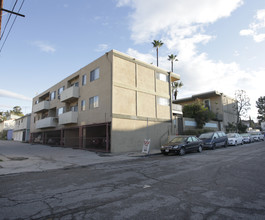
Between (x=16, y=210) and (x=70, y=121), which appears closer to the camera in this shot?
(x=16, y=210)

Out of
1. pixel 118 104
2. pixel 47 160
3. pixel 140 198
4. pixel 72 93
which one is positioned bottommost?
pixel 47 160

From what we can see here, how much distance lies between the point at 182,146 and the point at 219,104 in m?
24.1

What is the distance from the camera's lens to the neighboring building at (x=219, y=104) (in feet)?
109

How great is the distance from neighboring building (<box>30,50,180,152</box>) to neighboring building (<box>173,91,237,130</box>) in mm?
12155

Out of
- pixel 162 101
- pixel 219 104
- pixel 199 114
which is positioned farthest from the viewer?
pixel 219 104

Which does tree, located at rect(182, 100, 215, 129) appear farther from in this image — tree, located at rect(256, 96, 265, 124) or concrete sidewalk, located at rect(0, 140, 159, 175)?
tree, located at rect(256, 96, 265, 124)

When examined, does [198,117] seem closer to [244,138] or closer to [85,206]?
[244,138]

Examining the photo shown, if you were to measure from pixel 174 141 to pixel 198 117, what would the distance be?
48.1 ft

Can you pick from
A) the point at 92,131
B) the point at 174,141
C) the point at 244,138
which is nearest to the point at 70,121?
the point at 92,131

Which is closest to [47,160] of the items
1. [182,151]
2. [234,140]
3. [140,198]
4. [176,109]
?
[182,151]

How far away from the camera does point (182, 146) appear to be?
45.1 feet

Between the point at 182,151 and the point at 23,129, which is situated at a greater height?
the point at 23,129

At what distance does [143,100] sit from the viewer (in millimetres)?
19906

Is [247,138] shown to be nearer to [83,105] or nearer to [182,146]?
[182,146]
